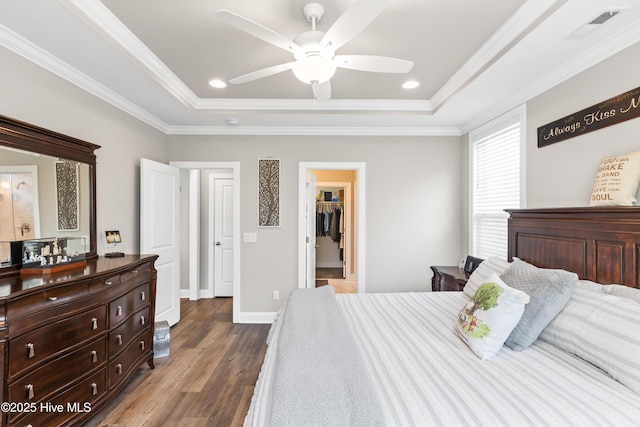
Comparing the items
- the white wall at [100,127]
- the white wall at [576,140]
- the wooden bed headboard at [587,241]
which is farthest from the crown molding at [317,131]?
the wooden bed headboard at [587,241]

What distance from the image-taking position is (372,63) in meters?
1.71

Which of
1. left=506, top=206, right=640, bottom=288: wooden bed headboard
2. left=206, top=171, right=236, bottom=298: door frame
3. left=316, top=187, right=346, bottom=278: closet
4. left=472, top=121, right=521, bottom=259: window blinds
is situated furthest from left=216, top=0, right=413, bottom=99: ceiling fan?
left=316, top=187, right=346, bottom=278: closet

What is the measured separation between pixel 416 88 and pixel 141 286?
10.1 ft

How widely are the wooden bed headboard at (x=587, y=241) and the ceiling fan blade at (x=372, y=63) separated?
1.39 meters

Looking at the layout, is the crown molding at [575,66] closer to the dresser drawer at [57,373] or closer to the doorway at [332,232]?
the doorway at [332,232]

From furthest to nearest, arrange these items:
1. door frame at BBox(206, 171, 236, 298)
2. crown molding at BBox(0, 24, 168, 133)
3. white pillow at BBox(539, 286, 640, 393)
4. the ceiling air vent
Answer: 1. door frame at BBox(206, 171, 236, 298)
2. crown molding at BBox(0, 24, 168, 133)
3. the ceiling air vent
4. white pillow at BBox(539, 286, 640, 393)

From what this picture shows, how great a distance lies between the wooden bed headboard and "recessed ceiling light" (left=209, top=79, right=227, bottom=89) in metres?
2.84

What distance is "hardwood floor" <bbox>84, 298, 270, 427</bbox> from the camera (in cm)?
197

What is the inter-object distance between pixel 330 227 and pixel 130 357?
16.8ft

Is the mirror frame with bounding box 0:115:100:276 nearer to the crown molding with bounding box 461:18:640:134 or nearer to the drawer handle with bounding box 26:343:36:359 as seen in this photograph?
the drawer handle with bounding box 26:343:36:359

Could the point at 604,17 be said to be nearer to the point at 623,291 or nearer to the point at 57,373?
the point at 623,291

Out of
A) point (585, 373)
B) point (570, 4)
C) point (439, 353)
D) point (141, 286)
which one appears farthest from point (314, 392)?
point (570, 4)

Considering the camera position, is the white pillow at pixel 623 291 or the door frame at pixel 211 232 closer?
the white pillow at pixel 623 291

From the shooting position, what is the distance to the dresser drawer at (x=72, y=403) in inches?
58.6
